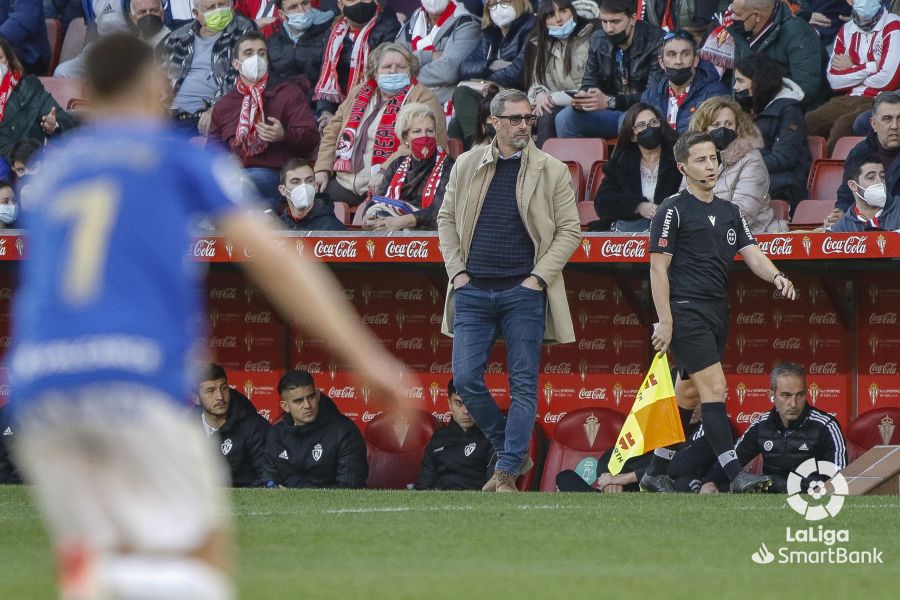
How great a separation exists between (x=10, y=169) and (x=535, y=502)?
21.5 feet

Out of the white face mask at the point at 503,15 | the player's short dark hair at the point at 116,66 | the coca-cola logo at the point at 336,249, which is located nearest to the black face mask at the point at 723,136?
the coca-cola logo at the point at 336,249

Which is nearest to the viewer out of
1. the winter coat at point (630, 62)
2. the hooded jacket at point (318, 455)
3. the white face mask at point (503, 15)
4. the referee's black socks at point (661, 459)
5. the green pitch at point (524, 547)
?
the green pitch at point (524, 547)

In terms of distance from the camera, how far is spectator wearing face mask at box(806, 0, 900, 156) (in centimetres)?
1185

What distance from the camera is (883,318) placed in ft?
37.2

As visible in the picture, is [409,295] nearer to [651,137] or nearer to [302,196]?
[302,196]

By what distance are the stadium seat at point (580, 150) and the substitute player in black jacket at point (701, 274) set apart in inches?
120

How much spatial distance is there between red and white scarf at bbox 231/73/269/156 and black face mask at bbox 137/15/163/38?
8.33 ft

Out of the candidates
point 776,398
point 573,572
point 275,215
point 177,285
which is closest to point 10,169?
point 275,215

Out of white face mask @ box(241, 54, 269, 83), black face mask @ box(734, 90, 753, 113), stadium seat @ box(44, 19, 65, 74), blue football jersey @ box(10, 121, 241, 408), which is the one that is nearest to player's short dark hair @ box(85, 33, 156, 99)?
blue football jersey @ box(10, 121, 241, 408)

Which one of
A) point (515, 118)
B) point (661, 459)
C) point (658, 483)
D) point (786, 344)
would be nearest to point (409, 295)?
point (786, 344)

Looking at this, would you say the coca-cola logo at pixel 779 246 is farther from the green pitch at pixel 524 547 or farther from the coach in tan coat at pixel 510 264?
the green pitch at pixel 524 547

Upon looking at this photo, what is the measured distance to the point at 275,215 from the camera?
12.0 metres

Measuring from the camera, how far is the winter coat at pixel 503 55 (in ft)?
42.1

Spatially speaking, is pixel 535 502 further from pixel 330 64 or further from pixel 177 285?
pixel 330 64
